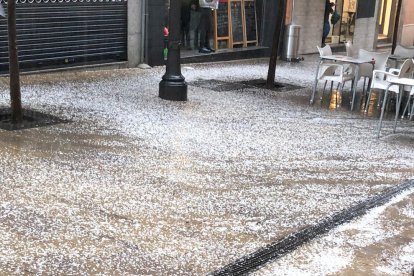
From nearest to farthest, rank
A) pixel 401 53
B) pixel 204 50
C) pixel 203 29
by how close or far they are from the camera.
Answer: pixel 401 53 → pixel 204 50 → pixel 203 29

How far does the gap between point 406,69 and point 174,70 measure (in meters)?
3.69

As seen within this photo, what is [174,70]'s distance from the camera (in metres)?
9.75

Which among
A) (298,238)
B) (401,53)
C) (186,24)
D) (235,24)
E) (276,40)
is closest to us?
(298,238)

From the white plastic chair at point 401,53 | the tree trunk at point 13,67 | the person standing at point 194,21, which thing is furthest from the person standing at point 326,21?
the tree trunk at point 13,67

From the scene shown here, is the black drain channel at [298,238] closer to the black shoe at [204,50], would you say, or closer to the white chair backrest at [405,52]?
the white chair backrest at [405,52]

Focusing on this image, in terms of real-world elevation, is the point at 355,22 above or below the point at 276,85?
above

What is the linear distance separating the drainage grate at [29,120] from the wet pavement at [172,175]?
0.20m

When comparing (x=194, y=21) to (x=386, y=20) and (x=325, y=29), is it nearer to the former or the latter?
(x=325, y=29)

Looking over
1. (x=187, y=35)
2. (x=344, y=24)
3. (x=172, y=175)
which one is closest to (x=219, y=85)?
(x=187, y=35)

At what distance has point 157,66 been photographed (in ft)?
43.0

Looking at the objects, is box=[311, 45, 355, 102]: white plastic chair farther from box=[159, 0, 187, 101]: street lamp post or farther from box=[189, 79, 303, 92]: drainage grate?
box=[159, 0, 187, 101]: street lamp post

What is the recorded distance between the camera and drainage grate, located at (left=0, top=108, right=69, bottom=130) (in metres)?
7.16

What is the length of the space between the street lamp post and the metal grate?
8.99 feet

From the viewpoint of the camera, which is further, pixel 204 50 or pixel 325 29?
pixel 325 29
